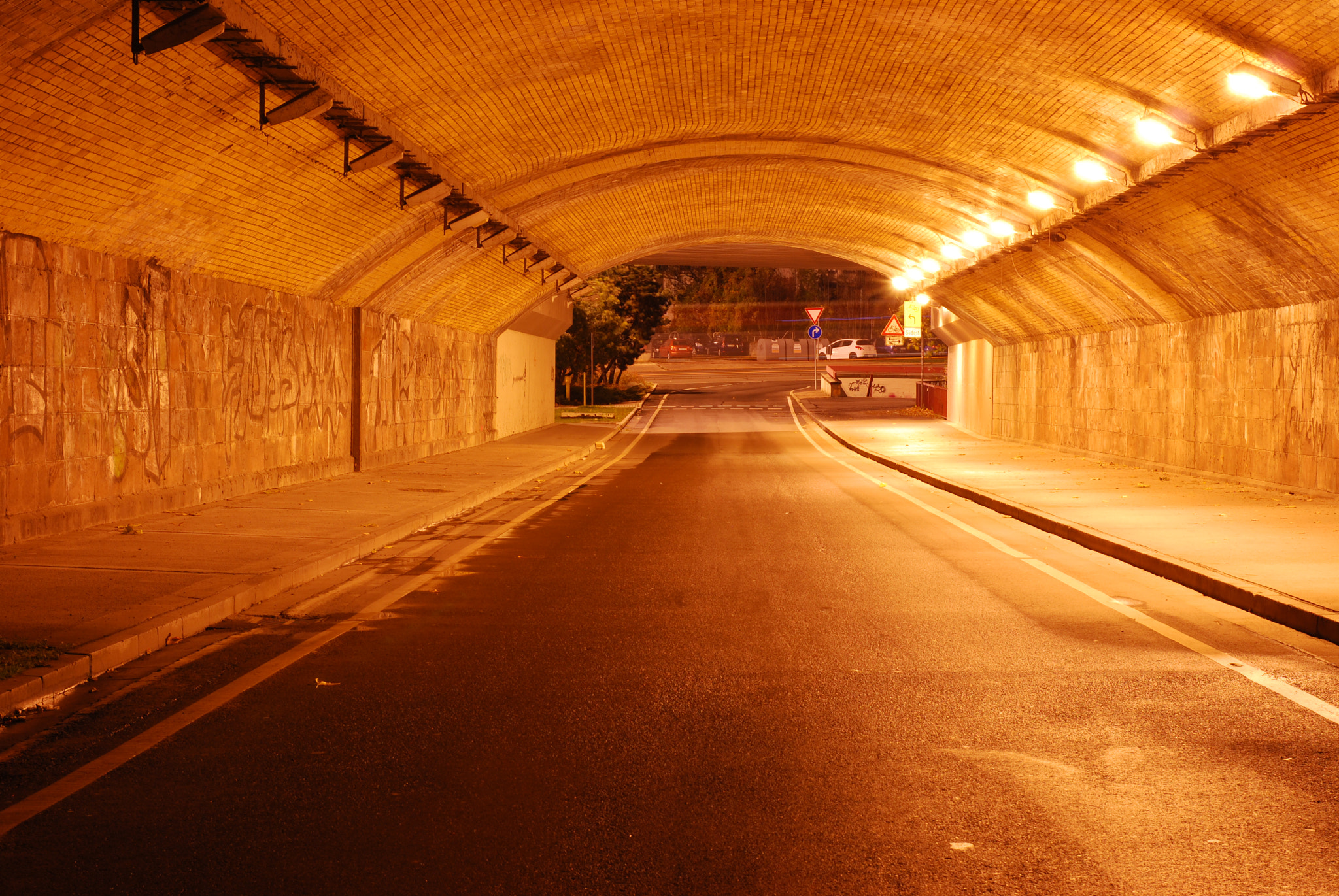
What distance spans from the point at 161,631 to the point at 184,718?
6.19 feet

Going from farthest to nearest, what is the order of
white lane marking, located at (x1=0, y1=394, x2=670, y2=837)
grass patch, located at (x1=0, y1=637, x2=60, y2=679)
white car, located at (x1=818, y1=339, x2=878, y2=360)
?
white car, located at (x1=818, y1=339, x2=878, y2=360) → grass patch, located at (x1=0, y1=637, x2=60, y2=679) → white lane marking, located at (x1=0, y1=394, x2=670, y2=837)

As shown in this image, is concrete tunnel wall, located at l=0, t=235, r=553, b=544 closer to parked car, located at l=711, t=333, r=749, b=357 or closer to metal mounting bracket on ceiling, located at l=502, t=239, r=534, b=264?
metal mounting bracket on ceiling, located at l=502, t=239, r=534, b=264

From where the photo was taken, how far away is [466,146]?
56.5ft

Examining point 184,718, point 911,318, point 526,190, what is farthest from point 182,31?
point 911,318

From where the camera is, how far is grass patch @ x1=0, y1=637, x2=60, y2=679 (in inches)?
256

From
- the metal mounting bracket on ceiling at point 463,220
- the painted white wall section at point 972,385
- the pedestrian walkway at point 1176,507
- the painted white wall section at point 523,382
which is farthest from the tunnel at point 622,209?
the painted white wall section at point 972,385

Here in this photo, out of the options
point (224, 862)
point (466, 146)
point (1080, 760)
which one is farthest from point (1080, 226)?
point (224, 862)

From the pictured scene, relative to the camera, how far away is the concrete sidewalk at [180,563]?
24.4ft

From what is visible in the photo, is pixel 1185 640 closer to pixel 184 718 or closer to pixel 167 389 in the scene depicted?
pixel 184 718

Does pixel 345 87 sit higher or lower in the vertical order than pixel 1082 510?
higher

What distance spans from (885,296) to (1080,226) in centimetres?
11828

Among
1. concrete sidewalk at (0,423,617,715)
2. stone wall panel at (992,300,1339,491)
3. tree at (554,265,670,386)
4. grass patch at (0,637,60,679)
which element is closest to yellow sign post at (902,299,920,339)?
tree at (554,265,670,386)

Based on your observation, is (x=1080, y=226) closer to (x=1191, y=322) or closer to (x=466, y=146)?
(x=1191, y=322)

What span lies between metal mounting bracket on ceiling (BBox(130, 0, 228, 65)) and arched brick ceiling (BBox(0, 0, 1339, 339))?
158 mm
